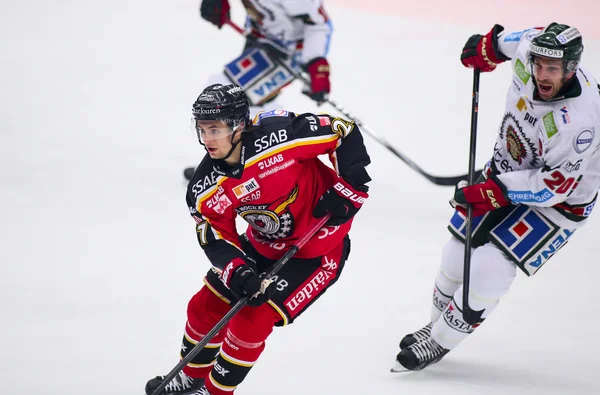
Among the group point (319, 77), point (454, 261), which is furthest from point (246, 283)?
point (319, 77)

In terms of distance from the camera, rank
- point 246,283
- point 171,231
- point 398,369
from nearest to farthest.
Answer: point 246,283
point 398,369
point 171,231

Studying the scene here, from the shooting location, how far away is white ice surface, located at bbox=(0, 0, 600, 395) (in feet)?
11.1

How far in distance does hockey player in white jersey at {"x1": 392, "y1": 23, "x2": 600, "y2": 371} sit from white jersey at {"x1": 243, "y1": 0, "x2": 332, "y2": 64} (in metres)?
1.73

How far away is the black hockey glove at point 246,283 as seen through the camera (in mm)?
2719

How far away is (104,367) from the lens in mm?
3258

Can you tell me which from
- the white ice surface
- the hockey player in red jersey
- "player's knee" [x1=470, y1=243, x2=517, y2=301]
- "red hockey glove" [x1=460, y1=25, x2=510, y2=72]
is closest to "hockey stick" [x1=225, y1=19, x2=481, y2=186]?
the white ice surface

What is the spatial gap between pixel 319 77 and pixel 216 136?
255 centimetres

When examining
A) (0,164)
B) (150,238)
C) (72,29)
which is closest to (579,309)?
(150,238)

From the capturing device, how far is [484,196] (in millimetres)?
3240

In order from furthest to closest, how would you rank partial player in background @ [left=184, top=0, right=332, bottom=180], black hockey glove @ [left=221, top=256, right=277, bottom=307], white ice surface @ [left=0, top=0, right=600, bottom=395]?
partial player in background @ [left=184, top=0, right=332, bottom=180] → white ice surface @ [left=0, top=0, right=600, bottom=395] → black hockey glove @ [left=221, top=256, right=277, bottom=307]

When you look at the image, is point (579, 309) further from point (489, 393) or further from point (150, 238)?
point (150, 238)

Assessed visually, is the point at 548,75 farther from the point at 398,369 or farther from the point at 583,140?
the point at 398,369

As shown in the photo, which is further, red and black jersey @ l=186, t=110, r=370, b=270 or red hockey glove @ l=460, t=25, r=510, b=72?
red hockey glove @ l=460, t=25, r=510, b=72

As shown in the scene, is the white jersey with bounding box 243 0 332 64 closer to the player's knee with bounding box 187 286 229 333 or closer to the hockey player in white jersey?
the hockey player in white jersey
